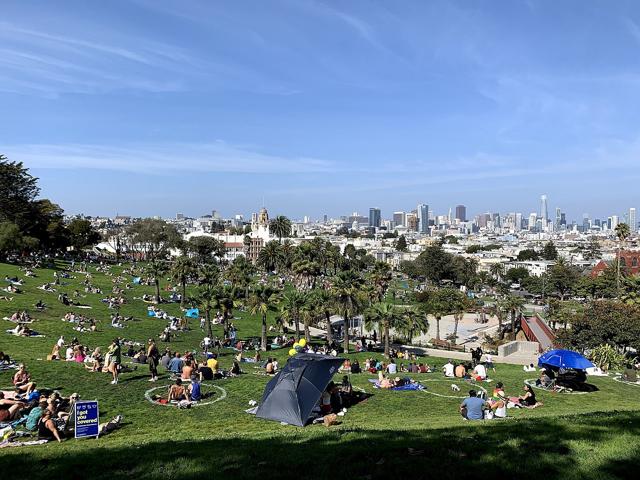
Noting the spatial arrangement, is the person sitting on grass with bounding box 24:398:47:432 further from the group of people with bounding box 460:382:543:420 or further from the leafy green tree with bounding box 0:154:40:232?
the leafy green tree with bounding box 0:154:40:232

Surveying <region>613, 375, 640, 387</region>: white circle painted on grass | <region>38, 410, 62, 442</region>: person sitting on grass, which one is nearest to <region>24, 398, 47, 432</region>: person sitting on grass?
<region>38, 410, 62, 442</region>: person sitting on grass

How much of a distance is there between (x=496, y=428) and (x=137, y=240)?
115 m

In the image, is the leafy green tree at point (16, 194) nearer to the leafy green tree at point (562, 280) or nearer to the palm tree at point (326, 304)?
the palm tree at point (326, 304)

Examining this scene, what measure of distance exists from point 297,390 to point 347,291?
24008 millimetres

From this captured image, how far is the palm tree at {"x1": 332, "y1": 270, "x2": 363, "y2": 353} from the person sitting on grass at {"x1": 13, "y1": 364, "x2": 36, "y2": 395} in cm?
2442

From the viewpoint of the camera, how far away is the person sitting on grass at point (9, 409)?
1339 centimetres

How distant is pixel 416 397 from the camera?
770 inches

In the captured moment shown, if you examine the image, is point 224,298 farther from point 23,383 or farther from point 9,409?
point 9,409

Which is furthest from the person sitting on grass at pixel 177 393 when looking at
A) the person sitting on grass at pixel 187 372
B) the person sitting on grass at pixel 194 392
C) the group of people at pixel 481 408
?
the group of people at pixel 481 408

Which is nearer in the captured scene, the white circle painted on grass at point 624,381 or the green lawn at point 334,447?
the green lawn at point 334,447

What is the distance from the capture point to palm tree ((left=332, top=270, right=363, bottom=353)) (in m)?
39.2

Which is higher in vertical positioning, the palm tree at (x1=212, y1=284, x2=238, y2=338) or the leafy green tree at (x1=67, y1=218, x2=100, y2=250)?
the leafy green tree at (x1=67, y1=218, x2=100, y2=250)

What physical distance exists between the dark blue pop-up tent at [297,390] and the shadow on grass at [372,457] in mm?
3570

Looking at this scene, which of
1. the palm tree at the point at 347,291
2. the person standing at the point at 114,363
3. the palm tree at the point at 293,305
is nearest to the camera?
the person standing at the point at 114,363
